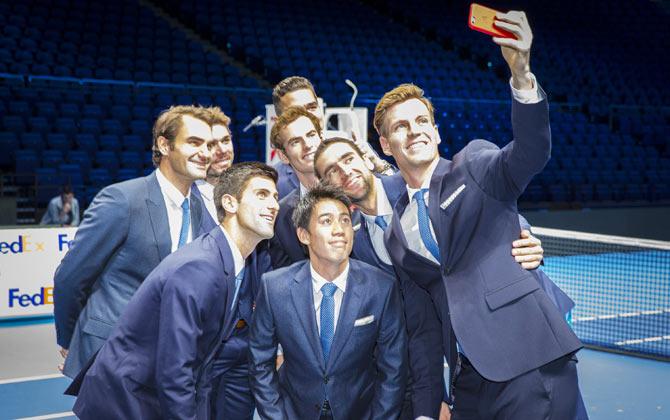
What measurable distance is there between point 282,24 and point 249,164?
1949 centimetres

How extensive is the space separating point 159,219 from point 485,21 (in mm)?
2047

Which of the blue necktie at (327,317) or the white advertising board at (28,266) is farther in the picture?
the white advertising board at (28,266)

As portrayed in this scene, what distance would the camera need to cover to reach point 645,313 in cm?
1120

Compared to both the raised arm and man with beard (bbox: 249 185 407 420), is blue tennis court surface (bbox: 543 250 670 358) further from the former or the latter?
the raised arm

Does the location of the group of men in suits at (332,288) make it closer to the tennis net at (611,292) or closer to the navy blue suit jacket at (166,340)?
the navy blue suit jacket at (166,340)

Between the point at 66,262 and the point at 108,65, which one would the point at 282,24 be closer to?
the point at 108,65

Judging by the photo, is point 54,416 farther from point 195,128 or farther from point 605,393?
point 605,393

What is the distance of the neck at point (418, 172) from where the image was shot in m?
3.63

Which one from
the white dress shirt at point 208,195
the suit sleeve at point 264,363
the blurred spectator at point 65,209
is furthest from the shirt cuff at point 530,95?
the blurred spectator at point 65,209

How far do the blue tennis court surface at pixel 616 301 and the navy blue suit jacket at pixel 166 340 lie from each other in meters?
6.80

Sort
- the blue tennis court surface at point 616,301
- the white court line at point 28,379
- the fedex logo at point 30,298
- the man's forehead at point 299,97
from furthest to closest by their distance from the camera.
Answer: the fedex logo at point 30,298 → the blue tennis court surface at point 616,301 → the white court line at point 28,379 → the man's forehead at point 299,97

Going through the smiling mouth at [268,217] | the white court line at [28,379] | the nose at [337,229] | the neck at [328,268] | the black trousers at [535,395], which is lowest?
the white court line at [28,379]

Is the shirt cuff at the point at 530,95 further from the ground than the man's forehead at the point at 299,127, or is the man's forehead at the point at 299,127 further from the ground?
the man's forehead at the point at 299,127

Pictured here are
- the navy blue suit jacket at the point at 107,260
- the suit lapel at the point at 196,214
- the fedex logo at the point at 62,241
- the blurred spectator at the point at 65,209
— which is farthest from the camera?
the blurred spectator at the point at 65,209
